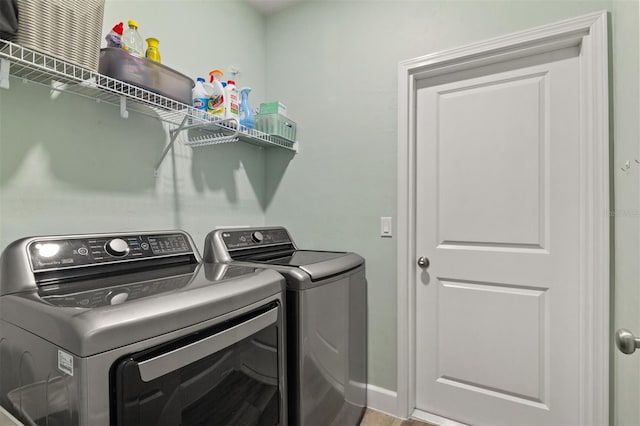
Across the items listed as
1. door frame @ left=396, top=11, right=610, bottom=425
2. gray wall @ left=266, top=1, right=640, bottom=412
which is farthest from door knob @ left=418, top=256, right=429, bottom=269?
door frame @ left=396, top=11, right=610, bottom=425

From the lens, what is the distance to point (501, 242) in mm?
1708

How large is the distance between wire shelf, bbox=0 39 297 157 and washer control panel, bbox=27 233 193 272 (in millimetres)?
501

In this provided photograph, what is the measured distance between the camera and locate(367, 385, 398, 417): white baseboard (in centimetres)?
187

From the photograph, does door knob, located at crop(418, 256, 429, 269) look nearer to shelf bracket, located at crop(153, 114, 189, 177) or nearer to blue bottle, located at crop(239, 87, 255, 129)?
blue bottle, located at crop(239, 87, 255, 129)

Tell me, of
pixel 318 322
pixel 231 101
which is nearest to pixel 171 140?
pixel 231 101

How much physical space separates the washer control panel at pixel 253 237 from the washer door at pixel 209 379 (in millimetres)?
594

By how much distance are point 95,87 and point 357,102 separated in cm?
134

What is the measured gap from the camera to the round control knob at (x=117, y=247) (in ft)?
3.92

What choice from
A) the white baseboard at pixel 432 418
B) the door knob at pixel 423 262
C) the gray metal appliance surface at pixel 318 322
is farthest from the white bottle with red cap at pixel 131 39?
the white baseboard at pixel 432 418

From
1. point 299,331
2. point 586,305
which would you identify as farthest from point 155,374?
point 586,305

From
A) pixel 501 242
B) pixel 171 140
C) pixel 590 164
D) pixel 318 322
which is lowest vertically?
pixel 318 322

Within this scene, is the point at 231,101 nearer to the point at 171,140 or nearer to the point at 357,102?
the point at 171,140

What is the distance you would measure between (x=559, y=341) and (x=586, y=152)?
2.96 ft

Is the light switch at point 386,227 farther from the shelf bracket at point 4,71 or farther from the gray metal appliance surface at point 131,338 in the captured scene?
the shelf bracket at point 4,71
